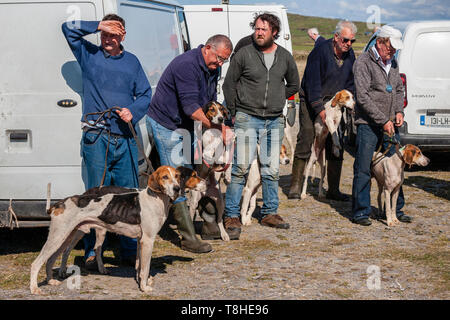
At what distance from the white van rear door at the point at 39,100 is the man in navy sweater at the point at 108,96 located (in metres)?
0.19

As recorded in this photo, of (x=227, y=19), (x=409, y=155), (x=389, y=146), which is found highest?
(x=227, y=19)

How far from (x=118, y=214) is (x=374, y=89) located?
11.3ft

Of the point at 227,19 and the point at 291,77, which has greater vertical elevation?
the point at 227,19

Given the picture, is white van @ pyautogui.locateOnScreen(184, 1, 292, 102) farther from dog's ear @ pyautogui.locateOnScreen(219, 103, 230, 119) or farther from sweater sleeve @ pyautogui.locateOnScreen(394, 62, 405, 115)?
dog's ear @ pyautogui.locateOnScreen(219, 103, 230, 119)

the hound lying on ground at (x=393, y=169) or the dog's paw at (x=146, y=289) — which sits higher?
the hound lying on ground at (x=393, y=169)

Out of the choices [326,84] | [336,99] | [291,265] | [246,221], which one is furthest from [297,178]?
[291,265]

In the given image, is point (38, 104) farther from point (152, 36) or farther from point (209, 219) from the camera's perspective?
point (209, 219)

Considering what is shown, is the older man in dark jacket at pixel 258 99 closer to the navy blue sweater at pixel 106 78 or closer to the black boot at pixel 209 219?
the black boot at pixel 209 219

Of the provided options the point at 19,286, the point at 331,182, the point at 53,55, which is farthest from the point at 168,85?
the point at 331,182

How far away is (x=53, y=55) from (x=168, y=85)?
1.13 m

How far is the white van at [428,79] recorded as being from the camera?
9.34 meters

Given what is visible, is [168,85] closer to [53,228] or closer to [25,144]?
[25,144]

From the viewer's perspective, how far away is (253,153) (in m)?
A: 6.69

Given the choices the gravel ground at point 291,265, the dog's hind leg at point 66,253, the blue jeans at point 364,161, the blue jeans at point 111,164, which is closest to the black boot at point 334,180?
the gravel ground at point 291,265
